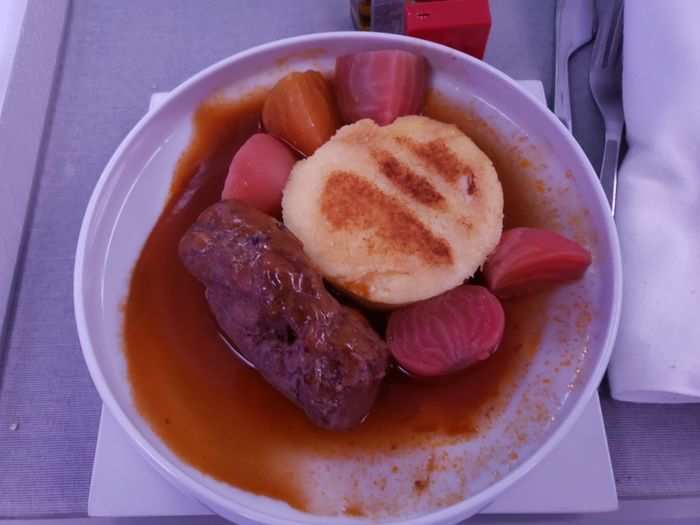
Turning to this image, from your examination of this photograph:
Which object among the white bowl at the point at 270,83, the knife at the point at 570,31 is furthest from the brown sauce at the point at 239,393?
the knife at the point at 570,31

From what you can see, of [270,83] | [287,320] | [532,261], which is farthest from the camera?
[270,83]

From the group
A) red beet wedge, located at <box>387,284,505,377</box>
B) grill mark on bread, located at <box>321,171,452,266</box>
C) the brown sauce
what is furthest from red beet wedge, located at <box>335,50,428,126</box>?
red beet wedge, located at <box>387,284,505,377</box>

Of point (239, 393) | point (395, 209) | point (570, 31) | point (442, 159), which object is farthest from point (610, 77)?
point (239, 393)

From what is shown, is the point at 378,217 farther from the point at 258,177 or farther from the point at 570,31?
the point at 570,31

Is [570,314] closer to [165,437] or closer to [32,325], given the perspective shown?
[165,437]

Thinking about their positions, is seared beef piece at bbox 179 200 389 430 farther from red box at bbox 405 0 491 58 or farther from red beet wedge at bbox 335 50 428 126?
red box at bbox 405 0 491 58

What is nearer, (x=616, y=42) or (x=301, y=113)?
(x=301, y=113)

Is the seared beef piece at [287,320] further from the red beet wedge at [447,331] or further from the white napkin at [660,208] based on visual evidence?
the white napkin at [660,208]

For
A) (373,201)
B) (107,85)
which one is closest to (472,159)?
(373,201)
